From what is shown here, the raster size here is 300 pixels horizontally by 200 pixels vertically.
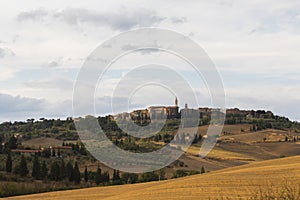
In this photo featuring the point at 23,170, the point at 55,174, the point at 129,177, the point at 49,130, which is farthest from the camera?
the point at 49,130

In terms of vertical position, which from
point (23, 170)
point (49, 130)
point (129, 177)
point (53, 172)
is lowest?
point (129, 177)

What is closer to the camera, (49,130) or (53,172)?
(53,172)

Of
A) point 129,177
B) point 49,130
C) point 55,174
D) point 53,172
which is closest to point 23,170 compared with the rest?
point 53,172

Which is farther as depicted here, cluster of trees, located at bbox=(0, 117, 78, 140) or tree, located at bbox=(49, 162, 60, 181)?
cluster of trees, located at bbox=(0, 117, 78, 140)

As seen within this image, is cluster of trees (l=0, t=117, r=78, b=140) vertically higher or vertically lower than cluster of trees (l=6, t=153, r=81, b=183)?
higher

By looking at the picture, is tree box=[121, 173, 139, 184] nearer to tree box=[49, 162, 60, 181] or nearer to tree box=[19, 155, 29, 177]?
tree box=[49, 162, 60, 181]

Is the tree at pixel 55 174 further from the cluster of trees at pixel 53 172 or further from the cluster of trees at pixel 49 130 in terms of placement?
the cluster of trees at pixel 49 130

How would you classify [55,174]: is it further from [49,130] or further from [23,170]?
[49,130]

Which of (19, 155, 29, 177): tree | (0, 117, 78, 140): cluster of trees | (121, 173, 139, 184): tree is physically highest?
(0, 117, 78, 140): cluster of trees

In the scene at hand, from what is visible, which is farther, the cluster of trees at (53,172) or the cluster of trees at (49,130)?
the cluster of trees at (49,130)

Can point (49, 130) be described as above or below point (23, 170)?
above

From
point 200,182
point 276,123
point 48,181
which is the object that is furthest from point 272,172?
point 276,123

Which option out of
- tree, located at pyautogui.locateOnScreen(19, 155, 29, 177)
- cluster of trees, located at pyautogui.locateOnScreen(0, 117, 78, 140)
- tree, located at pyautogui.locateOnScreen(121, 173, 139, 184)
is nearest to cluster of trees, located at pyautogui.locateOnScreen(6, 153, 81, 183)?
tree, located at pyautogui.locateOnScreen(19, 155, 29, 177)

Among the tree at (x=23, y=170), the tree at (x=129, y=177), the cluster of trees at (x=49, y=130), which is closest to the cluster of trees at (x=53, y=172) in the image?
the tree at (x=23, y=170)
